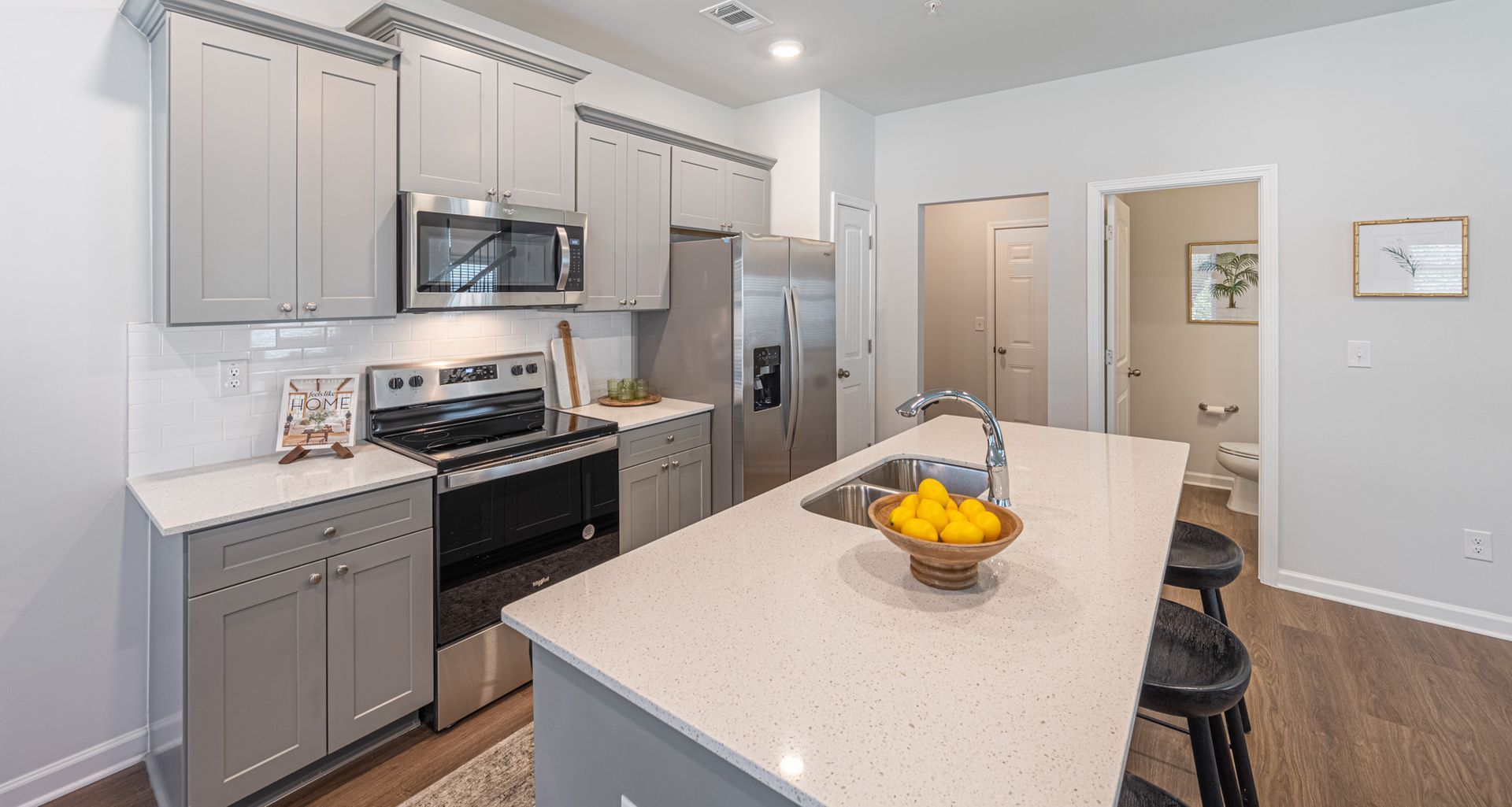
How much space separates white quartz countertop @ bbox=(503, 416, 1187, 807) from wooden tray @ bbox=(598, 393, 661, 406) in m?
1.68

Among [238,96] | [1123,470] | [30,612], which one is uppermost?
[238,96]

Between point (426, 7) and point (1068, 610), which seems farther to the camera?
point (426, 7)

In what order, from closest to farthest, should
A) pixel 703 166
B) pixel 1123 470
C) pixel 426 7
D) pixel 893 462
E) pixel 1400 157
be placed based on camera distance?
1. pixel 1123 470
2. pixel 893 462
3. pixel 426 7
4. pixel 1400 157
5. pixel 703 166

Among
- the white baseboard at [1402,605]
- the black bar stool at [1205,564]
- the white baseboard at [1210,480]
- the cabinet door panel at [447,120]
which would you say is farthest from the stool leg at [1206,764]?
the white baseboard at [1210,480]

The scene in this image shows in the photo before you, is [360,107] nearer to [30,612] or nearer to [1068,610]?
[30,612]

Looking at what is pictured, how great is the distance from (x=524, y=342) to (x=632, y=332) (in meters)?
0.70

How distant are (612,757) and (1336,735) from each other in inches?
96.8

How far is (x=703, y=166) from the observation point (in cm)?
362

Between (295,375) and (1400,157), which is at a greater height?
(1400,157)

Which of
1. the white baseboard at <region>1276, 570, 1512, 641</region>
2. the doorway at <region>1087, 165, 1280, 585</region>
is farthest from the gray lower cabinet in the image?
the white baseboard at <region>1276, 570, 1512, 641</region>

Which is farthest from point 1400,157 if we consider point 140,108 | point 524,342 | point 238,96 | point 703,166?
point 140,108

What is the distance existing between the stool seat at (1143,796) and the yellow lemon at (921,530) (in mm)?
494

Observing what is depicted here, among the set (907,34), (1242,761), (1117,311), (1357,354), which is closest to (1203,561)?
(1242,761)

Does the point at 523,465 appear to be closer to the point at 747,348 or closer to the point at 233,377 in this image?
the point at 233,377
